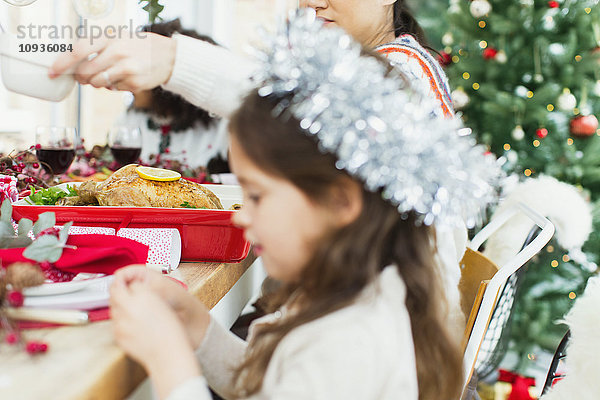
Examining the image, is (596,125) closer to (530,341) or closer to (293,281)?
(530,341)

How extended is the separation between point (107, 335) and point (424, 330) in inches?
15.2

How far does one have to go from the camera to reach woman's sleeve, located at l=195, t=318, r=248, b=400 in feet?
2.84

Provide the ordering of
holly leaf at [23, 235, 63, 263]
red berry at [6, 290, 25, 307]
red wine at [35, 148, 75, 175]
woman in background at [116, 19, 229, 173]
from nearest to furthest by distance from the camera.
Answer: red berry at [6, 290, 25, 307]
holly leaf at [23, 235, 63, 263]
red wine at [35, 148, 75, 175]
woman in background at [116, 19, 229, 173]

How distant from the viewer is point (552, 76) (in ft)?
9.52

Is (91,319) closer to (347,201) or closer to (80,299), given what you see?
(80,299)

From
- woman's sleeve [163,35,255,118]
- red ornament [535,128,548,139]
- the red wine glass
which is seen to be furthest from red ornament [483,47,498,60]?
woman's sleeve [163,35,255,118]

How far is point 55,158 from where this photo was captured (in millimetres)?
1373

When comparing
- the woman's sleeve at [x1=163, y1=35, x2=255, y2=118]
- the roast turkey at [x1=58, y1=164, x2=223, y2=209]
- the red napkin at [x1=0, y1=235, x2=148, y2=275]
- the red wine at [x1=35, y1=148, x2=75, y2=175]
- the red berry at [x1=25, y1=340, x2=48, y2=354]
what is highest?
the woman's sleeve at [x1=163, y1=35, x2=255, y2=118]

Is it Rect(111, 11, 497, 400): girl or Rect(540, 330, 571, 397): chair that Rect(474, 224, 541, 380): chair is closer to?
Rect(540, 330, 571, 397): chair

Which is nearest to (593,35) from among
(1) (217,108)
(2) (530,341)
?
(2) (530,341)

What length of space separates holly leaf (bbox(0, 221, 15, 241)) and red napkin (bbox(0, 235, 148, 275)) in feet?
0.17

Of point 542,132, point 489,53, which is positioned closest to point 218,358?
point 542,132

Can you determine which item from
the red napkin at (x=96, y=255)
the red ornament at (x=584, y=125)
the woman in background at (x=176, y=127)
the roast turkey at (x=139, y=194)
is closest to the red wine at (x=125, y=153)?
the roast turkey at (x=139, y=194)

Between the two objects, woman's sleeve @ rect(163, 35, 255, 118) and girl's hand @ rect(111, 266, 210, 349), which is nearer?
girl's hand @ rect(111, 266, 210, 349)
